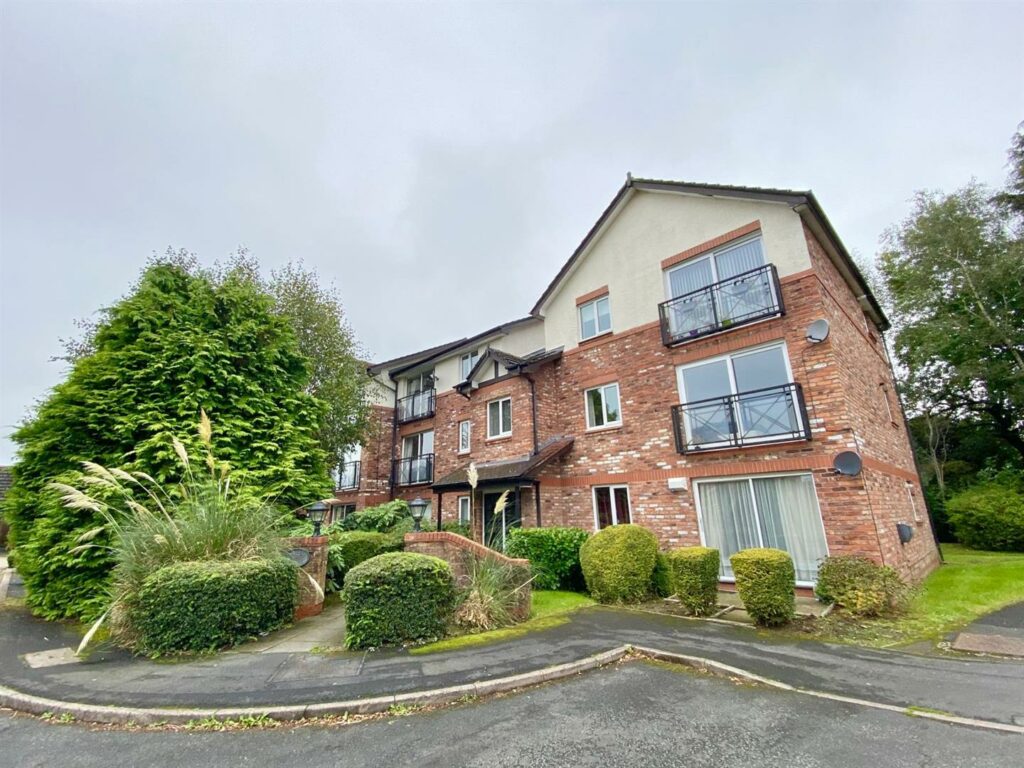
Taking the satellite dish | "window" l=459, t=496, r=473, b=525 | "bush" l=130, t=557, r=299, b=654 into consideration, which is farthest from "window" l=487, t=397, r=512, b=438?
"bush" l=130, t=557, r=299, b=654

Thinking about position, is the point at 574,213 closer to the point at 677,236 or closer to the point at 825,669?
the point at 677,236

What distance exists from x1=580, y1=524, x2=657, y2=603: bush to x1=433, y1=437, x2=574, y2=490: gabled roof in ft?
11.2

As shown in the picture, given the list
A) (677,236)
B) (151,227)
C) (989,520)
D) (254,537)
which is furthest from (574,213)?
(989,520)

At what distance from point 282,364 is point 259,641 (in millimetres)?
6845

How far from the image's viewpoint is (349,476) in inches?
864

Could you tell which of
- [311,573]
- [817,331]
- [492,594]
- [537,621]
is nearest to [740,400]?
[817,331]

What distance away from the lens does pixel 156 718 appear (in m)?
3.77

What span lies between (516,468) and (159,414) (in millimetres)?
8589

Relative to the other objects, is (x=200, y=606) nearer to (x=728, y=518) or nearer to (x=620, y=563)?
(x=620, y=563)

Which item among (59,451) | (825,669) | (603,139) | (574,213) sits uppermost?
(574,213)

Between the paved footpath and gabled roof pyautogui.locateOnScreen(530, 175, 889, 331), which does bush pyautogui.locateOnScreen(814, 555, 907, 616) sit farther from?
gabled roof pyautogui.locateOnScreen(530, 175, 889, 331)

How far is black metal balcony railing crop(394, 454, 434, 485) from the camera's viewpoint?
1934 centimetres

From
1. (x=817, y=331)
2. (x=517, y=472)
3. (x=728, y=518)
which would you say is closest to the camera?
(x=817, y=331)

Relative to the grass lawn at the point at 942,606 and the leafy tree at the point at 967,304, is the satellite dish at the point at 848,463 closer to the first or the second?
the grass lawn at the point at 942,606
